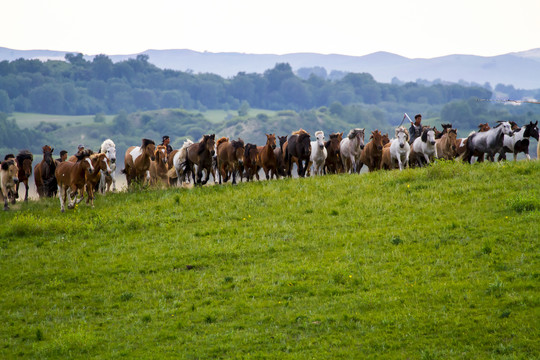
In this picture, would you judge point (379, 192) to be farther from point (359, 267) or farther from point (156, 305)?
point (156, 305)

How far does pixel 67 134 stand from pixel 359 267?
18771 centimetres

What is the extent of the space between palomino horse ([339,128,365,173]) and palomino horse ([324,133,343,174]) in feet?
1.08

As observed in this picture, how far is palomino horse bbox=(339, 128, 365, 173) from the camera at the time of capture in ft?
101

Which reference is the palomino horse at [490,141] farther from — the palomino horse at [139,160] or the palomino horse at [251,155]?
the palomino horse at [139,160]

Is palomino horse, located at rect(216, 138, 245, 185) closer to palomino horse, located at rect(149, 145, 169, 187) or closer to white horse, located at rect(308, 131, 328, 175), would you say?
palomino horse, located at rect(149, 145, 169, 187)

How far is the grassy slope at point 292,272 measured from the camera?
42.1 ft

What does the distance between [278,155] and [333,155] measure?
106 inches

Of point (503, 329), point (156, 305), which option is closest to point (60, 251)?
point (156, 305)

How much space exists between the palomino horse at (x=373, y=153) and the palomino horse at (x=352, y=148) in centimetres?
27

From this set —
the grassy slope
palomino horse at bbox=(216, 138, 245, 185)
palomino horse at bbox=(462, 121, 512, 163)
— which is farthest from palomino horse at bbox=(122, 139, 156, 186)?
palomino horse at bbox=(462, 121, 512, 163)

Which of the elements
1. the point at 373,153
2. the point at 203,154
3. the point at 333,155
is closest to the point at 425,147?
the point at 373,153

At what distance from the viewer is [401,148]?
2809 cm

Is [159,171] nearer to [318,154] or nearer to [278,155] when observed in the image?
[278,155]

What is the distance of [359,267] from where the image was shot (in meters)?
16.1
